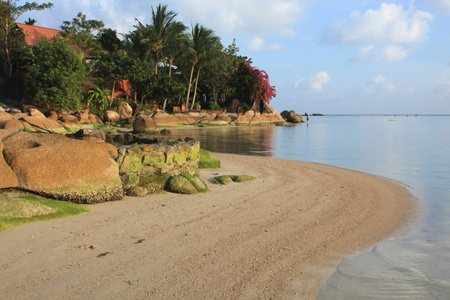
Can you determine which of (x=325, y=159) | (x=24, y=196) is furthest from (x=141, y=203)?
(x=325, y=159)

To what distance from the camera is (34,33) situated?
35.4 meters

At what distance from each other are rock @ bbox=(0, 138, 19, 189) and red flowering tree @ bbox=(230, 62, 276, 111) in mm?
44561

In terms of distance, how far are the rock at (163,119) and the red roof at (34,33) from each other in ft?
42.2

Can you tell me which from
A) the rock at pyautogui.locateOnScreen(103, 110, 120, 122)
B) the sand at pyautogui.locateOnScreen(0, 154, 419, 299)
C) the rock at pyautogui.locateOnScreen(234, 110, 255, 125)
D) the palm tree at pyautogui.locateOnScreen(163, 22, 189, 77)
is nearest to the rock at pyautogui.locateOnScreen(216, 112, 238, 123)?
the rock at pyautogui.locateOnScreen(234, 110, 255, 125)

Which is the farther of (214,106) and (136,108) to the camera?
(214,106)

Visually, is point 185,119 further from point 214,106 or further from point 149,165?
point 149,165

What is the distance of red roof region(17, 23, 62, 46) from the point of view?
33622 mm

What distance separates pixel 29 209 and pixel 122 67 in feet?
95.7

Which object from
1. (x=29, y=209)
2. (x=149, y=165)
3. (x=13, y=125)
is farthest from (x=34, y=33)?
(x=29, y=209)

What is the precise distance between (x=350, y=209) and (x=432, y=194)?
318 cm

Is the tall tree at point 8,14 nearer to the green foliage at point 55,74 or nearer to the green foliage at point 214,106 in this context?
the green foliage at point 55,74

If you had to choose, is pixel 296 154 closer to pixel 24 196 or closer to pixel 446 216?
pixel 446 216

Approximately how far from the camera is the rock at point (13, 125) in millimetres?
18094

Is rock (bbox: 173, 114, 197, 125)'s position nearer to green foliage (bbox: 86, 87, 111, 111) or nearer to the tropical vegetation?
the tropical vegetation
